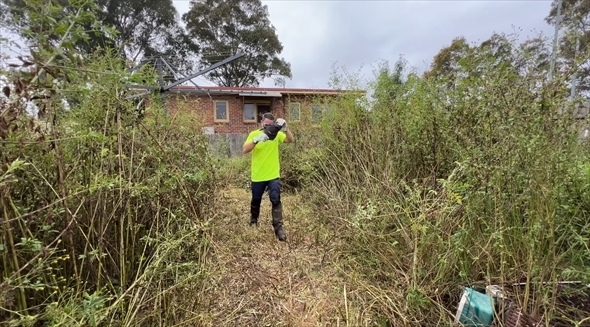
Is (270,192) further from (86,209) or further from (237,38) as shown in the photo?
(237,38)

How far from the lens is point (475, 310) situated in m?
1.90

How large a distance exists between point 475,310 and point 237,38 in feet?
102

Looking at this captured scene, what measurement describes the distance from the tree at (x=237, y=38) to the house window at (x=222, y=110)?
42.4 ft

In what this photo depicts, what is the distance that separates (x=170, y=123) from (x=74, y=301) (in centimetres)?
220

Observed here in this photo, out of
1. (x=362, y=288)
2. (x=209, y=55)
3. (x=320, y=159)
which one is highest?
(x=209, y=55)

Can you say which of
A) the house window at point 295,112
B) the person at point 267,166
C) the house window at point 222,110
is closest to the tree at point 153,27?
the house window at point 222,110

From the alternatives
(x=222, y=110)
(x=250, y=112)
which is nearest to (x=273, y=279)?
(x=222, y=110)

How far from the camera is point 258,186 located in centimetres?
426

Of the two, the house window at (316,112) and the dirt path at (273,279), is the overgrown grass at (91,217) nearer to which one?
the dirt path at (273,279)

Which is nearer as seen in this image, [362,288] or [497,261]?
[497,261]

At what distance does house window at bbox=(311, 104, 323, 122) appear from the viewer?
6.72m

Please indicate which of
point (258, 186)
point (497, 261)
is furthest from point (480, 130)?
point (258, 186)

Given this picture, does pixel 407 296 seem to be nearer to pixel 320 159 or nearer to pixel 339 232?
pixel 339 232

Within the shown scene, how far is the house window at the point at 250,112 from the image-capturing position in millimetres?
17802
